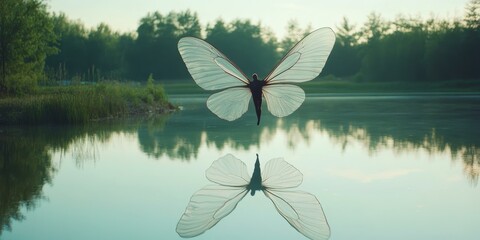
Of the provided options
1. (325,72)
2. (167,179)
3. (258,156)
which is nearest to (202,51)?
(167,179)

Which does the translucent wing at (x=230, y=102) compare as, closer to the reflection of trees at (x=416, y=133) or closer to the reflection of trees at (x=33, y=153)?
the reflection of trees at (x=33, y=153)

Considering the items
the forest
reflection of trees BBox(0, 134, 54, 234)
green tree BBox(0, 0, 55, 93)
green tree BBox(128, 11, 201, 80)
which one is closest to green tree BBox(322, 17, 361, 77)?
the forest

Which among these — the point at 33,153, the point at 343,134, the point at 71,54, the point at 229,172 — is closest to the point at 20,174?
the point at 33,153

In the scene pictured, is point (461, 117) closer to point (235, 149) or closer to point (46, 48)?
point (235, 149)

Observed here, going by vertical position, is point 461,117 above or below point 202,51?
below

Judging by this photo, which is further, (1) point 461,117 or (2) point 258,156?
(1) point 461,117

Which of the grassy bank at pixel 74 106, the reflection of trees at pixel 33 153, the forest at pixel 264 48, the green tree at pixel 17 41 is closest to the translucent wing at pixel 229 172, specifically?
the reflection of trees at pixel 33 153
